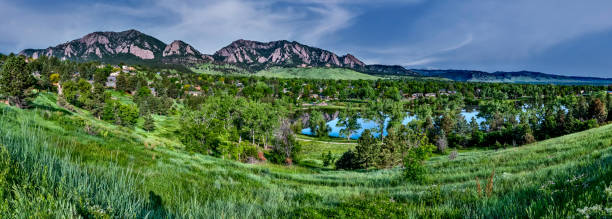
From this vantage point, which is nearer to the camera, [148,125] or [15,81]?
[15,81]

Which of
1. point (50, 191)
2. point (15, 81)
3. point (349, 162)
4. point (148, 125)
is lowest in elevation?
point (349, 162)

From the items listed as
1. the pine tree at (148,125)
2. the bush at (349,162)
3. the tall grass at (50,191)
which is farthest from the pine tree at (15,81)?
the tall grass at (50,191)

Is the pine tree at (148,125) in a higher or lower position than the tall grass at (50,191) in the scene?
lower

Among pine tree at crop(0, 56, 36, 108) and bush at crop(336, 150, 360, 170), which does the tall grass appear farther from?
pine tree at crop(0, 56, 36, 108)

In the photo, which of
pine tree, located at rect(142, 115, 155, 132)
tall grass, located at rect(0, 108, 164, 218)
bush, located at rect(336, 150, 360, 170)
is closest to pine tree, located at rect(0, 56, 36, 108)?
pine tree, located at rect(142, 115, 155, 132)

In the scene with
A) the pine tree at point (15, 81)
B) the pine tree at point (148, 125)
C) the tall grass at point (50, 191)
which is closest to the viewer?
the tall grass at point (50, 191)

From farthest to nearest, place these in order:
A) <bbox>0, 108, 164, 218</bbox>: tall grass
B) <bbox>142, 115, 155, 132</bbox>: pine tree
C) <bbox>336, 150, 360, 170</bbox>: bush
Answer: <bbox>142, 115, 155, 132</bbox>: pine tree, <bbox>336, 150, 360, 170</bbox>: bush, <bbox>0, 108, 164, 218</bbox>: tall grass

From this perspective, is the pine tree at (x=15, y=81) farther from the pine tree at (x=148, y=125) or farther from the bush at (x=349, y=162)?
the bush at (x=349, y=162)

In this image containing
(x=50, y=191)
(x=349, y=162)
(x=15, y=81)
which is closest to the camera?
(x=50, y=191)

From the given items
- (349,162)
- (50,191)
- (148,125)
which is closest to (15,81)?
(148,125)

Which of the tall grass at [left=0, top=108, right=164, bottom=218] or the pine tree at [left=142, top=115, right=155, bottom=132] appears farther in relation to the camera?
the pine tree at [left=142, top=115, right=155, bottom=132]

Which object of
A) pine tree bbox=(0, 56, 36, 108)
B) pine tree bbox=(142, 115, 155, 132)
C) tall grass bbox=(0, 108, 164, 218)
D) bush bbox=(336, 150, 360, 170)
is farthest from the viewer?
pine tree bbox=(142, 115, 155, 132)

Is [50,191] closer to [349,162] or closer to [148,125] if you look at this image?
[349,162]

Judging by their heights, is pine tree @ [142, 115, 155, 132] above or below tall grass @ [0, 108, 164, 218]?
below
